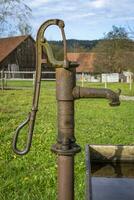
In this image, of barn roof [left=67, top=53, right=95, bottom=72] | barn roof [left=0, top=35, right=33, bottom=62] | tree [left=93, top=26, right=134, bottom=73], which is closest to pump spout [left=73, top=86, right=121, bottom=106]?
barn roof [left=0, top=35, right=33, bottom=62]

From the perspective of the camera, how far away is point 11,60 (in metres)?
49.4

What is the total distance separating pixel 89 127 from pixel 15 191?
442 cm

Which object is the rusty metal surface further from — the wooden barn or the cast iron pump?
the wooden barn

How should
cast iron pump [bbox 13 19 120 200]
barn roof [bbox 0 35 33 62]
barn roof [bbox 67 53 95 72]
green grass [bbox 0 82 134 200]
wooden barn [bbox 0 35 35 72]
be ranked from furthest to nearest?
barn roof [bbox 67 53 95 72] → wooden barn [bbox 0 35 35 72] → barn roof [bbox 0 35 33 62] → green grass [bbox 0 82 134 200] → cast iron pump [bbox 13 19 120 200]

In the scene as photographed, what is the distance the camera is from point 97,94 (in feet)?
5.89

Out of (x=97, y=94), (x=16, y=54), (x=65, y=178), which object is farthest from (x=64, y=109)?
(x=16, y=54)

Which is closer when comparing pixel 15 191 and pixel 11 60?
pixel 15 191

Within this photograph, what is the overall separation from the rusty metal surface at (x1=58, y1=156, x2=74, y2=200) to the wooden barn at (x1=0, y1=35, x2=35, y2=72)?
45723mm

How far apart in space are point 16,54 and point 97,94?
160ft

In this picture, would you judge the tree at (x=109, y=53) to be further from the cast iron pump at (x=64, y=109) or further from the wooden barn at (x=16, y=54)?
the cast iron pump at (x=64, y=109)

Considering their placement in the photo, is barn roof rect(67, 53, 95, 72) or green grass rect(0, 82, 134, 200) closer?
green grass rect(0, 82, 134, 200)

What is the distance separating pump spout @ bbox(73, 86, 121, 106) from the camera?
175cm

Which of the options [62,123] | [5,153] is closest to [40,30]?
[62,123]

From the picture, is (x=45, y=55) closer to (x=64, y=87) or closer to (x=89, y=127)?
(x=64, y=87)
